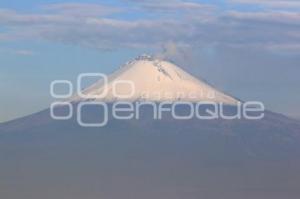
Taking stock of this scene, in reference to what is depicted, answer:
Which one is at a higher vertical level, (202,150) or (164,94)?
(164,94)

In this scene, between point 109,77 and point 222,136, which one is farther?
point 222,136

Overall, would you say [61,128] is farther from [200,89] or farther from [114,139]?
[200,89]

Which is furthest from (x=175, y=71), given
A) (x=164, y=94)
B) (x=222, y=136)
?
(x=222, y=136)

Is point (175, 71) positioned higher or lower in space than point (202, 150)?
higher

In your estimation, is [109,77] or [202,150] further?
[202,150]

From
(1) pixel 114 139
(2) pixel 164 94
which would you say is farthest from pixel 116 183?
(2) pixel 164 94

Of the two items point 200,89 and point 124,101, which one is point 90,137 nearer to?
point 124,101
